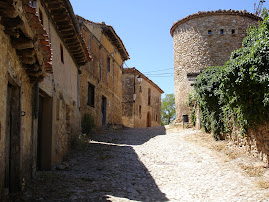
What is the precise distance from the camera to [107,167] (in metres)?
8.62

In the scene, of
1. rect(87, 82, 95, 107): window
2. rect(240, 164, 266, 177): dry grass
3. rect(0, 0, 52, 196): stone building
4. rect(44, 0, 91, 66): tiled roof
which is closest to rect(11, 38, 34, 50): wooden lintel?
rect(0, 0, 52, 196): stone building

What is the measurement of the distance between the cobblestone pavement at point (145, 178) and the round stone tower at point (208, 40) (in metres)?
11.6

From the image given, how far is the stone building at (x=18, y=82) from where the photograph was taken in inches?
157

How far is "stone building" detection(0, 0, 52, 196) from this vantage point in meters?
4.00

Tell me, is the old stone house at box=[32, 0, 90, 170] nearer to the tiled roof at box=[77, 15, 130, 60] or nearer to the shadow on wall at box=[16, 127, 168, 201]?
the shadow on wall at box=[16, 127, 168, 201]

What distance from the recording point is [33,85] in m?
6.37

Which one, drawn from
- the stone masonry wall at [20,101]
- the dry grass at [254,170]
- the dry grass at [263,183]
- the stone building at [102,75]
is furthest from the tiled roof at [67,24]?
the dry grass at [263,183]

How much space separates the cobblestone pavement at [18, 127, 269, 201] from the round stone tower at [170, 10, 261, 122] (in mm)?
11623

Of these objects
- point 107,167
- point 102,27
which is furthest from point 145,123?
point 107,167

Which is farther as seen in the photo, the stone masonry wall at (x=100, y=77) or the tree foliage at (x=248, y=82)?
the stone masonry wall at (x=100, y=77)

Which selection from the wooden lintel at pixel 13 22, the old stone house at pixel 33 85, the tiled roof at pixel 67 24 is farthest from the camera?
the tiled roof at pixel 67 24

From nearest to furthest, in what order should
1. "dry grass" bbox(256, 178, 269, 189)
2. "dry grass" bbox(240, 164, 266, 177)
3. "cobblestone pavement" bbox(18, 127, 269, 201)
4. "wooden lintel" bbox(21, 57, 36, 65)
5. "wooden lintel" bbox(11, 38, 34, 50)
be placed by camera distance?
"wooden lintel" bbox(11, 38, 34, 50), "wooden lintel" bbox(21, 57, 36, 65), "cobblestone pavement" bbox(18, 127, 269, 201), "dry grass" bbox(256, 178, 269, 189), "dry grass" bbox(240, 164, 266, 177)

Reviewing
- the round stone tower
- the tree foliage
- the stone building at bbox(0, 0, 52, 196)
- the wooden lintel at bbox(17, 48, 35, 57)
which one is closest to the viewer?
the stone building at bbox(0, 0, 52, 196)

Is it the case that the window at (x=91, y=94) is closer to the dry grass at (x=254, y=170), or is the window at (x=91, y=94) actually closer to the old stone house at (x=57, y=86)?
the old stone house at (x=57, y=86)
